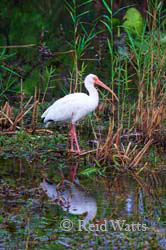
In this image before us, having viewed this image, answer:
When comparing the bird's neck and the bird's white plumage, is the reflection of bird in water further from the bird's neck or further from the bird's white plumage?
the bird's neck

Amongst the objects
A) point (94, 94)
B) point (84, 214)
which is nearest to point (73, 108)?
point (94, 94)

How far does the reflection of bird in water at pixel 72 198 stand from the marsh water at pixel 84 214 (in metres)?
0.04

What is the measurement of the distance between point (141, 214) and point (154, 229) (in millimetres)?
426

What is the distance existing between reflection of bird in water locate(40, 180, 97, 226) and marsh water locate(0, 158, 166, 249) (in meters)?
0.04

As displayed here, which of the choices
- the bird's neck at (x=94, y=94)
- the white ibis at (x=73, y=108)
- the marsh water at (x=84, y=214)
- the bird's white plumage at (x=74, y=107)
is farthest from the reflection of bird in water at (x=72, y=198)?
the bird's neck at (x=94, y=94)

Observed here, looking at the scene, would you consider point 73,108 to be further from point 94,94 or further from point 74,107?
point 94,94

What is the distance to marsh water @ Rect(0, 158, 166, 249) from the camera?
19.4 feet

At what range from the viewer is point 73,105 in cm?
916

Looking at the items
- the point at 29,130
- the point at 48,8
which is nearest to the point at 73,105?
the point at 29,130

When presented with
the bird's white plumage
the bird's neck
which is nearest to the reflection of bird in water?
the bird's white plumage

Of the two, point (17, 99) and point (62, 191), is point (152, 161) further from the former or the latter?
point (17, 99)

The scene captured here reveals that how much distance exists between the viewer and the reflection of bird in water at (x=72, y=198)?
263 inches

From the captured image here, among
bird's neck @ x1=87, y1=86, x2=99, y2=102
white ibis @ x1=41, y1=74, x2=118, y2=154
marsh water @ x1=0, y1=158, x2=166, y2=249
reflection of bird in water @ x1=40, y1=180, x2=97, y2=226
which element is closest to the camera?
marsh water @ x1=0, y1=158, x2=166, y2=249

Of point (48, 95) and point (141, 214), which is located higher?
point (48, 95)
